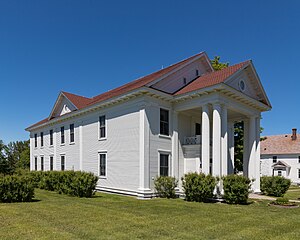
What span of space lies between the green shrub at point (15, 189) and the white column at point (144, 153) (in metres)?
6.03

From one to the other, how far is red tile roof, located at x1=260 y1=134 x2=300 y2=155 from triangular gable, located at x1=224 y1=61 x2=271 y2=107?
3220cm

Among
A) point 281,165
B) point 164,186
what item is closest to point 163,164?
point 164,186

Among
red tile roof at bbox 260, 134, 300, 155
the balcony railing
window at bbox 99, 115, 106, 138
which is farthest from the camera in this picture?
red tile roof at bbox 260, 134, 300, 155

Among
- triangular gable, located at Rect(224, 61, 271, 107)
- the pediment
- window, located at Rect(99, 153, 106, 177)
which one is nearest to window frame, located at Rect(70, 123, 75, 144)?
the pediment

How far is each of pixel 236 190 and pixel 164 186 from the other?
4.21 m

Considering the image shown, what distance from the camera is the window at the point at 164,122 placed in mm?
16719

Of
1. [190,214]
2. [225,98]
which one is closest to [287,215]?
[190,214]

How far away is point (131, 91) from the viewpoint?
1586cm

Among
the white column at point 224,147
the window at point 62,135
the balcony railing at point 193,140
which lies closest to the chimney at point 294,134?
the balcony railing at point 193,140

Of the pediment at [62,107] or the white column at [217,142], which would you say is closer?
the white column at [217,142]

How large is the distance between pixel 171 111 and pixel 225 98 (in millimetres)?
3630

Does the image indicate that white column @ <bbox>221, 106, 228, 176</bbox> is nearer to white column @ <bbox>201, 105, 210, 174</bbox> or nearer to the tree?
white column @ <bbox>201, 105, 210, 174</bbox>

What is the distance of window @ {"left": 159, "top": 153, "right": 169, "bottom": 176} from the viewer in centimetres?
1641

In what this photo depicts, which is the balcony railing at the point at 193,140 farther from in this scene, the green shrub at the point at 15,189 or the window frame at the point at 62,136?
the window frame at the point at 62,136
